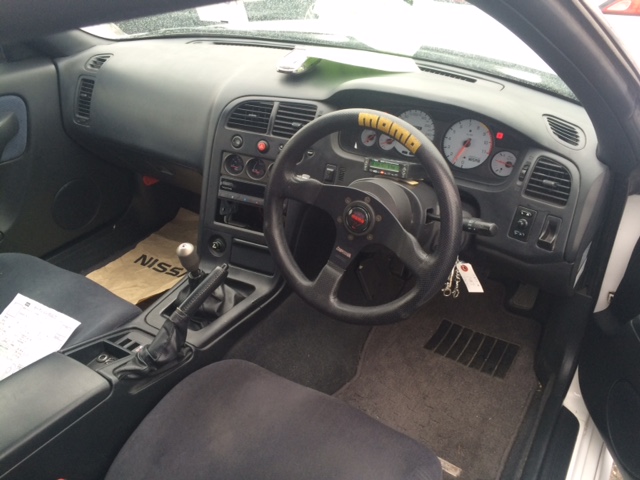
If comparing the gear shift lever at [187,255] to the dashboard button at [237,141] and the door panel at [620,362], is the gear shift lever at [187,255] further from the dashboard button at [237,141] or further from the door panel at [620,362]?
the door panel at [620,362]

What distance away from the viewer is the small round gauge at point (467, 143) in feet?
4.43

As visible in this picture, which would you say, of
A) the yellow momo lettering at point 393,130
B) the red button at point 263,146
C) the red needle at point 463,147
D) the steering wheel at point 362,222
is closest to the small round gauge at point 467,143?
the red needle at point 463,147

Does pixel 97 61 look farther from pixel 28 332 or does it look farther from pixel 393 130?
pixel 393 130

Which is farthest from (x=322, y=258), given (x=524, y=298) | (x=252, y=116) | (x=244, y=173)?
(x=524, y=298)

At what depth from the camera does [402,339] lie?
1.98 metres

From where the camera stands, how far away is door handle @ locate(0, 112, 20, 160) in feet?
6.03

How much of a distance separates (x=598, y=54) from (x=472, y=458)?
1.21m

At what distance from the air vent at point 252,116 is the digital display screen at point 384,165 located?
0.35 m

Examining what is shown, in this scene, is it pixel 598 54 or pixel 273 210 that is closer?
pixel 598 54

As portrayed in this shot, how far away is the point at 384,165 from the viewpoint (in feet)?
4.44

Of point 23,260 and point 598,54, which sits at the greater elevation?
point 598,54

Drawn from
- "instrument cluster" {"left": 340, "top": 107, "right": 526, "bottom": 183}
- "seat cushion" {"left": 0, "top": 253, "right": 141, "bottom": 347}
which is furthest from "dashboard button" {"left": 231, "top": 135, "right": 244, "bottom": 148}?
"seat cushion" {"left": 0, "top": 253, "right": 141, "bottom": 347}

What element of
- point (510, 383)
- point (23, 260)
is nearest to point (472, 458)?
point (510, 383)

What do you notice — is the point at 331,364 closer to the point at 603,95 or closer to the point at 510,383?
the point at 510,383
